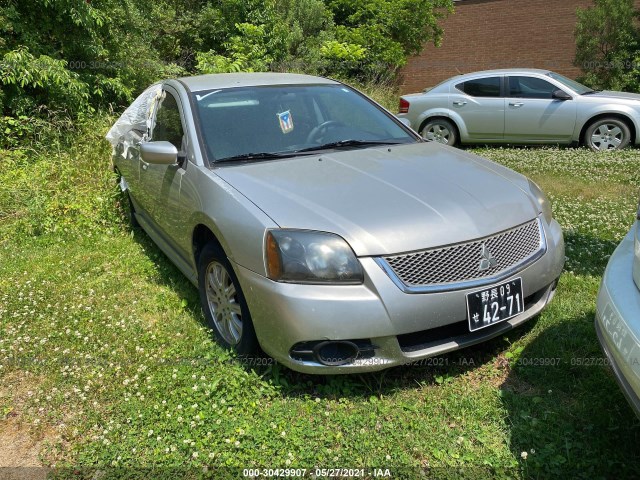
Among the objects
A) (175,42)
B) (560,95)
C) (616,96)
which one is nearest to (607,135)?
(616,96)

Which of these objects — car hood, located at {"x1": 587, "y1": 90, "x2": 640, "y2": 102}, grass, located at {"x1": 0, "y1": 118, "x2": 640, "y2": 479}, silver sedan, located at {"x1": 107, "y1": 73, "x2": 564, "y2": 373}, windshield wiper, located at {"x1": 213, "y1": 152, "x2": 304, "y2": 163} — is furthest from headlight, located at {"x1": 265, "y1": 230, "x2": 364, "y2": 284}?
car hood, located at {"x1": 587, "y1": 90, "x2": 640, "y2": 102}

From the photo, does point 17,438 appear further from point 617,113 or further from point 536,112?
point 617,113

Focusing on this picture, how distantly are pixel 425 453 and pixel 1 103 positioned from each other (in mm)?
6963

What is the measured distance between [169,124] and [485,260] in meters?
2.48

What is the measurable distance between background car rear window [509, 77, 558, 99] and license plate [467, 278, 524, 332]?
717 centimetres

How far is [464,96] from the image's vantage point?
30.8 ft

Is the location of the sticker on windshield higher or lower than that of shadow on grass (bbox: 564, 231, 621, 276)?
higher

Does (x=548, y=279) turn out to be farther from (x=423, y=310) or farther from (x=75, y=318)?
(x=75, y=318)

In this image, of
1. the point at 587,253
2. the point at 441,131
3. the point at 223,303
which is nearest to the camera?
the point at 223,303

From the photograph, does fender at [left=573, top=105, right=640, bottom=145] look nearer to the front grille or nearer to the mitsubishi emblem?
the front grille

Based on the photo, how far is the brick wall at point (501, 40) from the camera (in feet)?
53.4

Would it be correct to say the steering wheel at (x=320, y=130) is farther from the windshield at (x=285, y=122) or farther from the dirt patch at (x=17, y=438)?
the dirt patch at (x=17, y=438)

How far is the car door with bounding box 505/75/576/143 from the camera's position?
8.73 metres

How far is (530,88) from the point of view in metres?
8.95
